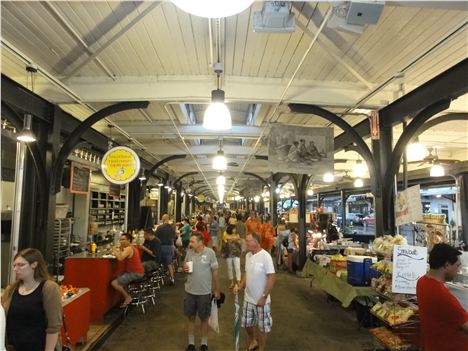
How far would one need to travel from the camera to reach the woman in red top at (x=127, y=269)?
6605mm

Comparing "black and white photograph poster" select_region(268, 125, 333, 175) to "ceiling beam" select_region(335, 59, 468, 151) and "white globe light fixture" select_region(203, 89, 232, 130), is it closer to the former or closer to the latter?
"ceiling beam" select_region(335, 59, 468, 151)

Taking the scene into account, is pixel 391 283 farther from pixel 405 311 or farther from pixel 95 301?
pixel 95 301

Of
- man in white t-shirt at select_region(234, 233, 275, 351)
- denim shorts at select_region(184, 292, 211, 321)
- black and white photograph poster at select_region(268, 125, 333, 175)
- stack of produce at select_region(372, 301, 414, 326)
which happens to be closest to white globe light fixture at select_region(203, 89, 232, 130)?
man in white t-shirt at select_region(234, 233, 275, 351)

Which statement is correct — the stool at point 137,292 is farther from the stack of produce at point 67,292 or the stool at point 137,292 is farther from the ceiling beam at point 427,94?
the ceiling beam at point 427,94

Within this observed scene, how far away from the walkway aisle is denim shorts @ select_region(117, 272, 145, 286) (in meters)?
0.68

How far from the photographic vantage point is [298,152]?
6379 mm

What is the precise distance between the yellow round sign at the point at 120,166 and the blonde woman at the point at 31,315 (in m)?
3.99

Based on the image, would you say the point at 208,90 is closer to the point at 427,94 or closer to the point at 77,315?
the point at 427,94

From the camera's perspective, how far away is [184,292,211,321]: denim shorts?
5051 mm

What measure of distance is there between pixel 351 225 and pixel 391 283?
46.7 feet

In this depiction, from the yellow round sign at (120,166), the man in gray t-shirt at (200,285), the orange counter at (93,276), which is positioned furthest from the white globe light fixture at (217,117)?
the orange counter at (93,276)

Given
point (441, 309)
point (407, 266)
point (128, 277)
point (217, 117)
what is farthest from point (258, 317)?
point (128, 277)

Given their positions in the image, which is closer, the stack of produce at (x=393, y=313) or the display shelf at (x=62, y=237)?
the stack of produce at (x=393, y=313)

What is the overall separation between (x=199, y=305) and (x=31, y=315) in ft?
8.17
